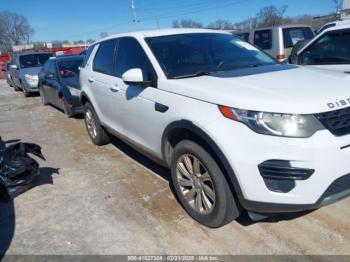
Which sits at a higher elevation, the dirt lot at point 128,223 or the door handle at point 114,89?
the door handle at point 114,89

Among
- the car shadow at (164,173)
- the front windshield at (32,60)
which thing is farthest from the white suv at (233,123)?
the front windshield at (32,60)

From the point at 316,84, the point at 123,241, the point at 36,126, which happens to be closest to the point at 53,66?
the point at 36,126

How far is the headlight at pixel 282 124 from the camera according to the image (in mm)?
2518

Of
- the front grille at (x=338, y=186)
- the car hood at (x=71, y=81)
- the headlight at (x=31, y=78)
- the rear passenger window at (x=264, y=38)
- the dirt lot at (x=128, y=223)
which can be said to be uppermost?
the rear passenger window at (x=264, y=38)

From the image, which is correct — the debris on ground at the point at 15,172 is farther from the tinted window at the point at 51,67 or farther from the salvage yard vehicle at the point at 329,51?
the tinted window at the point at 51,67

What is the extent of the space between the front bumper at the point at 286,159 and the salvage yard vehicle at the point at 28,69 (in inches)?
455

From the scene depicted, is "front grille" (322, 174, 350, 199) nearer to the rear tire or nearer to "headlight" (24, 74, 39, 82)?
the rear tire

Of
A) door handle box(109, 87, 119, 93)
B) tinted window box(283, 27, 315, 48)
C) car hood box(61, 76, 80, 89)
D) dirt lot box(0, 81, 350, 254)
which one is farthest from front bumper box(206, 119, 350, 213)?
tinted window box(283, 27, 315, 48)

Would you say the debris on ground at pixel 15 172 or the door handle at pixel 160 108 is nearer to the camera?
the door handle at pixel 160 108

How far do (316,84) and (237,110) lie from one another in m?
0.78

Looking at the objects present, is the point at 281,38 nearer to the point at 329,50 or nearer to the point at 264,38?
the point at 264,38

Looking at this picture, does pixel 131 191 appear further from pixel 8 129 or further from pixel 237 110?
pixel 8 129

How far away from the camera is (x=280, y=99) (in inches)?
103

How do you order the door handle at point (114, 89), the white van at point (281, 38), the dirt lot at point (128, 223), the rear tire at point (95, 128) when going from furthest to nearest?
the white van at point (281, 38) < the rear tire at point (95, 128) < the door handle at point (114, 89) < the dirt lot at point (128, 223)
